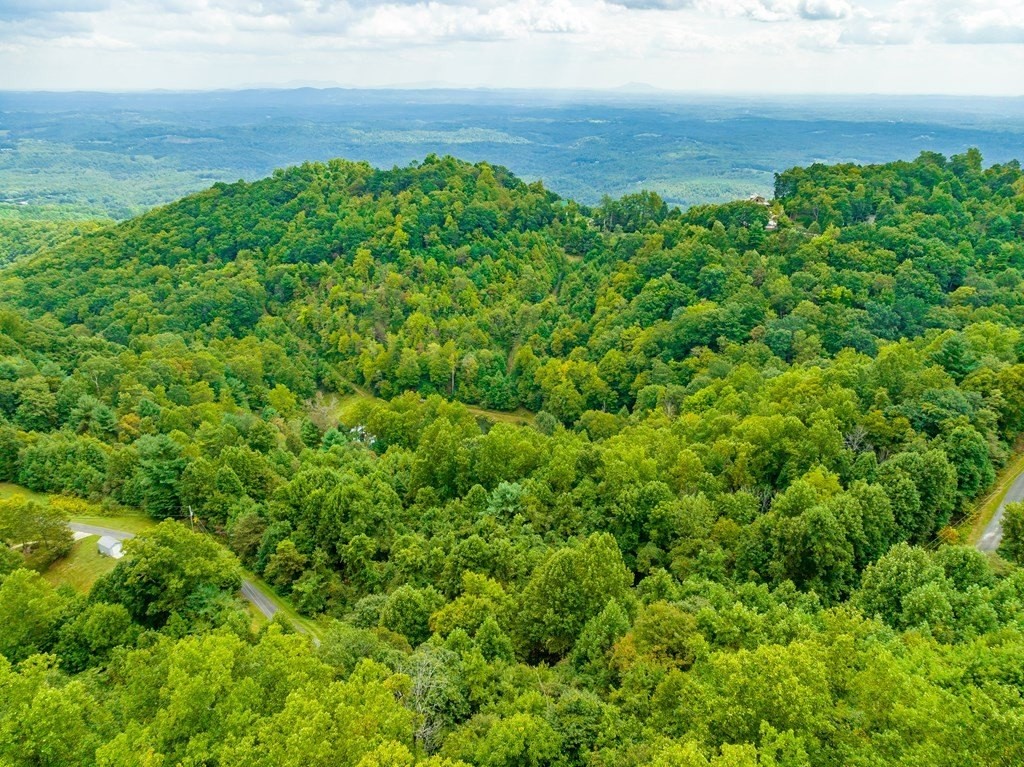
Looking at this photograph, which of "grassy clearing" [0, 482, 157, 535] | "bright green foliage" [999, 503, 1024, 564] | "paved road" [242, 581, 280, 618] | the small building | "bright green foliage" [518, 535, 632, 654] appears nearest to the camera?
"bright green foliage" [999, 503, 1024, 564]

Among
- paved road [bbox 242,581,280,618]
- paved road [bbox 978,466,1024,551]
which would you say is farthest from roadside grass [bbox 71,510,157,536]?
paved road [bbox 978,466,1024,551]

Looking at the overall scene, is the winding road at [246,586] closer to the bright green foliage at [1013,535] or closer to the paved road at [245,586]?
the paved road at [245,586]

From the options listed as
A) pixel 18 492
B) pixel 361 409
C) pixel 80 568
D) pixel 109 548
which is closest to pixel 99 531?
pixel 109 548

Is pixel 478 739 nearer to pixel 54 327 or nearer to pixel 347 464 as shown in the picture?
pixel 347 464

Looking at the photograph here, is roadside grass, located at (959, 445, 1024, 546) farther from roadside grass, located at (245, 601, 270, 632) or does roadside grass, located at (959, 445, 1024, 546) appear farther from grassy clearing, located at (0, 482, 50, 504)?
grassy clearing, located at (0, 482, 50, 504)

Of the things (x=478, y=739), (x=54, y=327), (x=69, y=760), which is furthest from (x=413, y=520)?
(x=54, y=327)

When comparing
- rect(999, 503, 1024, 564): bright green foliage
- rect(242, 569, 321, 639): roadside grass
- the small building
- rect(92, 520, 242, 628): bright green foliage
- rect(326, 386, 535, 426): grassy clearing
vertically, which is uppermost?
rect(999, 503, 1024, 564): bright green foliage

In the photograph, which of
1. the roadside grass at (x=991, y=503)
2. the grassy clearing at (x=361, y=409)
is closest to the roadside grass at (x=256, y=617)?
the grassy clearing at (x=361, y=409)

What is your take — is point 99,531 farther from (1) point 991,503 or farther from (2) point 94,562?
(1) point 991,503
